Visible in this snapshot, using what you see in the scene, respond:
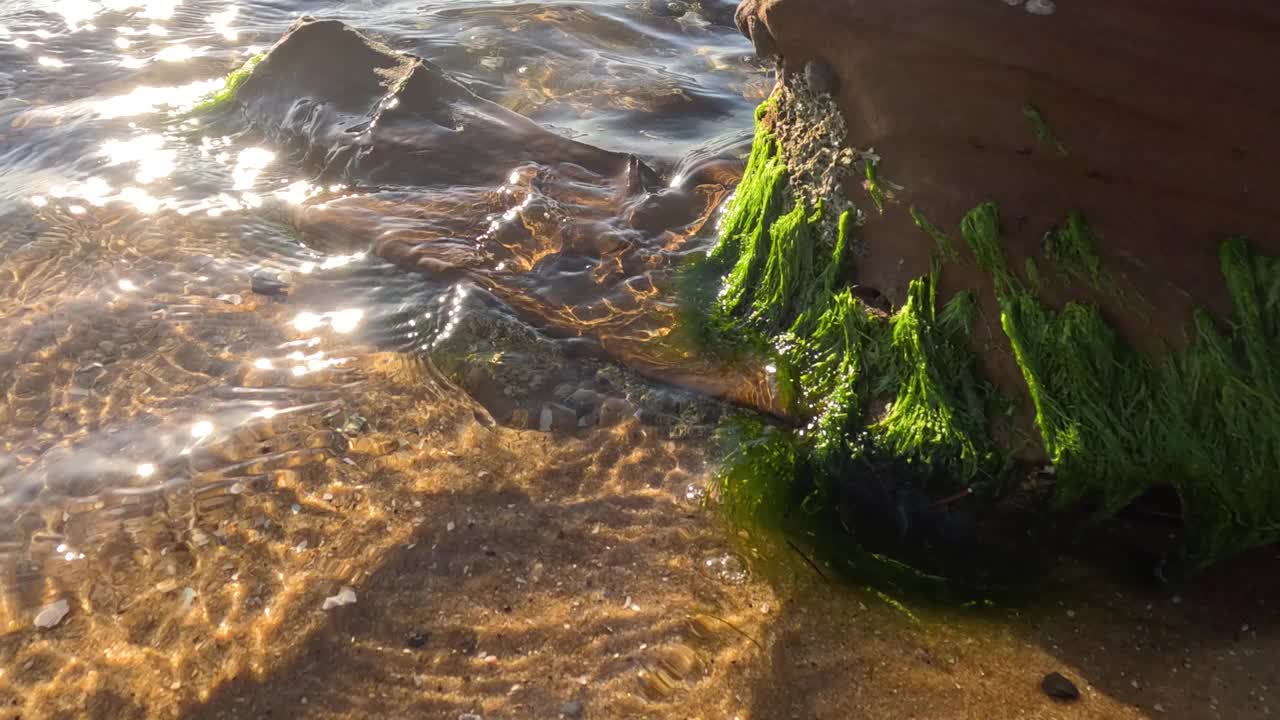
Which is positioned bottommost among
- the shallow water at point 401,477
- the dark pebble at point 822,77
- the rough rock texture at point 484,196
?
the shallow water at point 401,477

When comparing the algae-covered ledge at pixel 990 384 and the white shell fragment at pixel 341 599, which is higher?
the algae-covered ledge at pixel 990 384

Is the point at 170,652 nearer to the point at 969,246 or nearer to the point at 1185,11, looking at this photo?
the point at 969,246

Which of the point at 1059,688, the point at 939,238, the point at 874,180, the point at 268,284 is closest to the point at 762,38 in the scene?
the point at 874,180

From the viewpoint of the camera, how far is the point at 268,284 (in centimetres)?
453

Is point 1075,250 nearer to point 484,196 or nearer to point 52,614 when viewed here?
point 484,196

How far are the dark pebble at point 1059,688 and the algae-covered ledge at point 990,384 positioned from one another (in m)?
0.72

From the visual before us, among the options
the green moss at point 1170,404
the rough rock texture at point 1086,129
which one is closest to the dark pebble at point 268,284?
the rough rock texture at point 1086,129

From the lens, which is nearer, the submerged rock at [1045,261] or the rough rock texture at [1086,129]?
the rough rock texture at [1086,129]

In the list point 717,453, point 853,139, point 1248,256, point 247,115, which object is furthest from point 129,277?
point 1248,256

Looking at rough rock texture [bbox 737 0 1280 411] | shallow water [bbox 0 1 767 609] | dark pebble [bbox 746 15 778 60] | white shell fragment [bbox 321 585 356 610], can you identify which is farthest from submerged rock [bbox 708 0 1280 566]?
white shell fragment [bbox 321 585 356 610]

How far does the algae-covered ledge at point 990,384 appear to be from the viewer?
2.92 m

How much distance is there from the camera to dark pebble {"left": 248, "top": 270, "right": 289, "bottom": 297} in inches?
177

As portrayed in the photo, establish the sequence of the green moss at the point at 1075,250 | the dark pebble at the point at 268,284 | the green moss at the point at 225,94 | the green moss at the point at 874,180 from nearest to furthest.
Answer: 1. the green moss at the point at 1075,250
2. the green moss at the point at 874,180
3. the dark pebble at the point at 268,284
4. the green moss at the point at 225,94

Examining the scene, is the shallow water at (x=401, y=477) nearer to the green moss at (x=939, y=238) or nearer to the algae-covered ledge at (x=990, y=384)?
the algae-covered ledge at (x=990, y=384)
